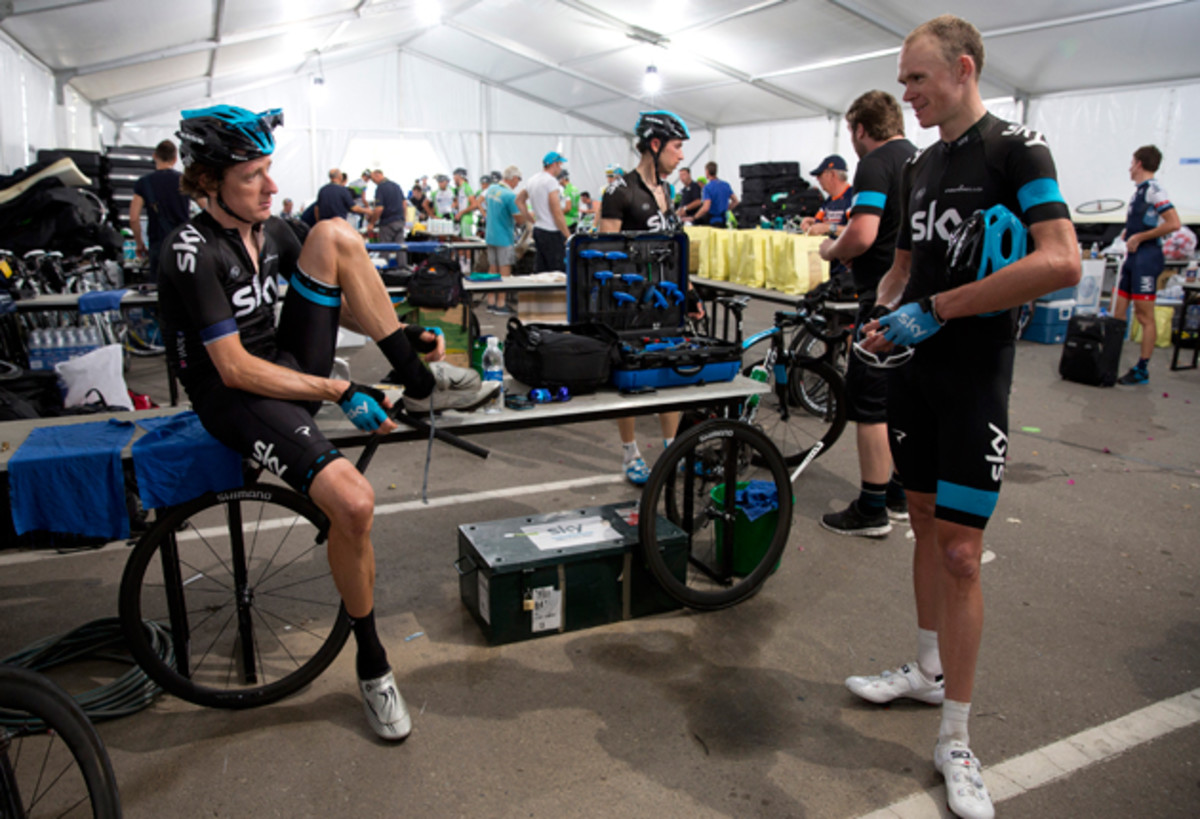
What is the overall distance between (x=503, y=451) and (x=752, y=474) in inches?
66.3

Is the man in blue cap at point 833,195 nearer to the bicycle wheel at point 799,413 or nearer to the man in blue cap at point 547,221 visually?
the bicycle wheel at point 799,413

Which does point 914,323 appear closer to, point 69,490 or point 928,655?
point 928,655

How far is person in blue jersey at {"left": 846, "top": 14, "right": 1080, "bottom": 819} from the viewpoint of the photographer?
6.66 ft

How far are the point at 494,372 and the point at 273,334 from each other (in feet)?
2.82

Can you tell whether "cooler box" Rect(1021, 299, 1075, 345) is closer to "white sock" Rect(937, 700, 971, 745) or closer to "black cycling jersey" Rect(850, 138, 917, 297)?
"black cycling jersey" Rect(850, 138, 917, 297)

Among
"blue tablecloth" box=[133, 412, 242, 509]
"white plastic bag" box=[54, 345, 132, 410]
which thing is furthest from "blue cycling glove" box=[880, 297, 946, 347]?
"white plastic bag" box=[54, 345, 132, 410]

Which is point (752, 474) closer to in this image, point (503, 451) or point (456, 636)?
point (503, 451)

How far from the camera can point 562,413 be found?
2.96m

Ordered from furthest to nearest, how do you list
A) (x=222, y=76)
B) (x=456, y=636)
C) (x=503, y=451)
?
(x=222, y=76), (x=503, y=451), (x=456, y=636)

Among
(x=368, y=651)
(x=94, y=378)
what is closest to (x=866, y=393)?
(x=368, y=651)

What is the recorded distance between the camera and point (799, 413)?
6301mm

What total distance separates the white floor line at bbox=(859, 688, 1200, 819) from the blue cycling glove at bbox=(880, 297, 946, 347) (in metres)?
1.32

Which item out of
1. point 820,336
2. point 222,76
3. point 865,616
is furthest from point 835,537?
point 222,76

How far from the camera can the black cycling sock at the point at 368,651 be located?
2.54m
